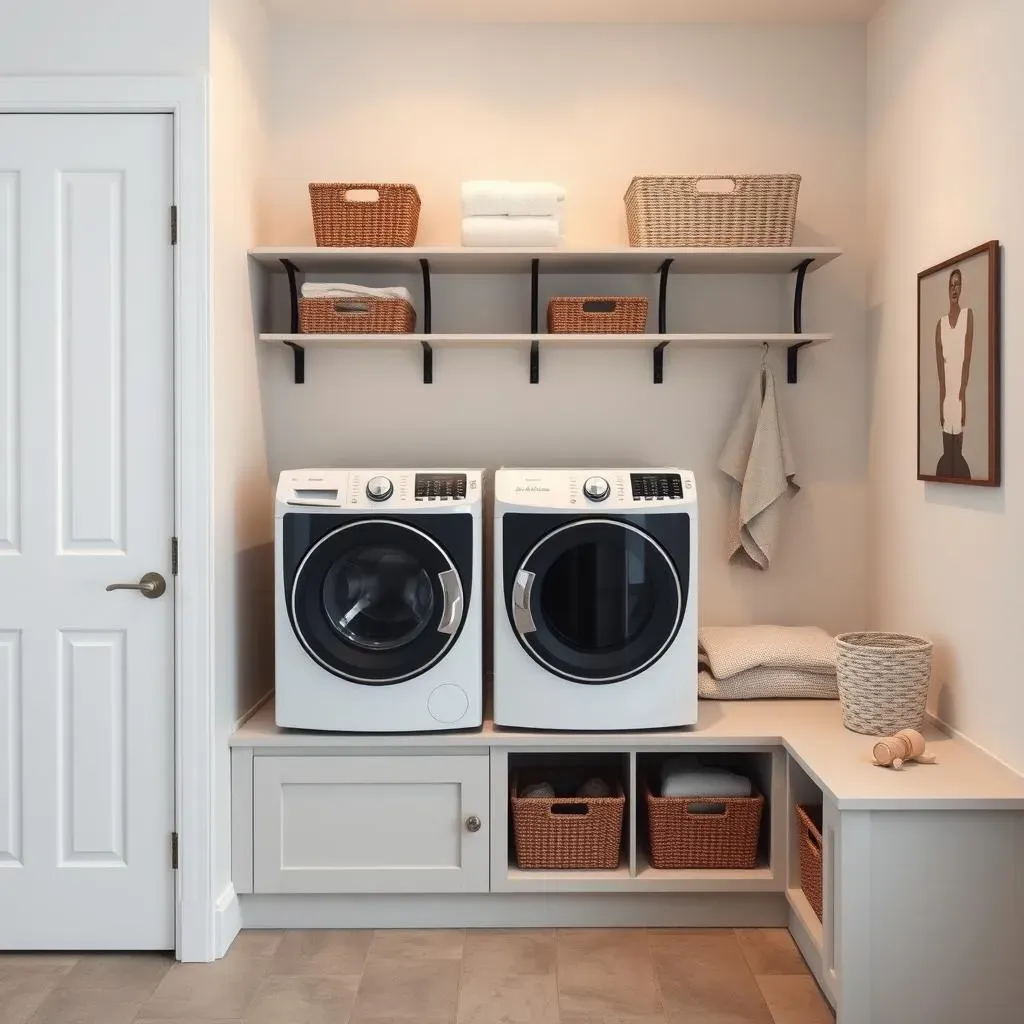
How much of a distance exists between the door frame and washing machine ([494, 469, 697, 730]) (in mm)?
738

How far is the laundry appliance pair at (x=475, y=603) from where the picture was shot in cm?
269

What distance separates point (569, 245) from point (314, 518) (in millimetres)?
1256

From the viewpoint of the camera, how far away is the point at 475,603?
271cm

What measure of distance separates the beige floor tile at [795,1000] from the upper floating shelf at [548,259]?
188 cm

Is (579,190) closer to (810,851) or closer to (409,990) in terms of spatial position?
(810,851)

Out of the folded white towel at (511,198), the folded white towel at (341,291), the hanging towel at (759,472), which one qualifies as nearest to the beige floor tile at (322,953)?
the hanging towel at (759,472)

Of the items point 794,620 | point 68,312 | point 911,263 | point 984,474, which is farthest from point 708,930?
point 68,312

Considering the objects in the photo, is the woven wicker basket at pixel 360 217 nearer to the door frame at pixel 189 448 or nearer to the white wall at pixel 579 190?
the white wall at pixel 579 190

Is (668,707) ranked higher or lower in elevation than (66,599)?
lower

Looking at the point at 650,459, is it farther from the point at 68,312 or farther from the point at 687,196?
the point at 68,312

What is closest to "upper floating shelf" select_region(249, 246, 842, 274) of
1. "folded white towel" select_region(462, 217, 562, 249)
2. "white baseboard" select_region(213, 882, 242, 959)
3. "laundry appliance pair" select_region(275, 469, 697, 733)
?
"folded white towel" select_region(462, 217, 562, 249)

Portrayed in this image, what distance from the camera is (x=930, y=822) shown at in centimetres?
217

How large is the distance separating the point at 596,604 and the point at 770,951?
96cm

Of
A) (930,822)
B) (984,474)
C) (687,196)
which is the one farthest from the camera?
(687,196)
